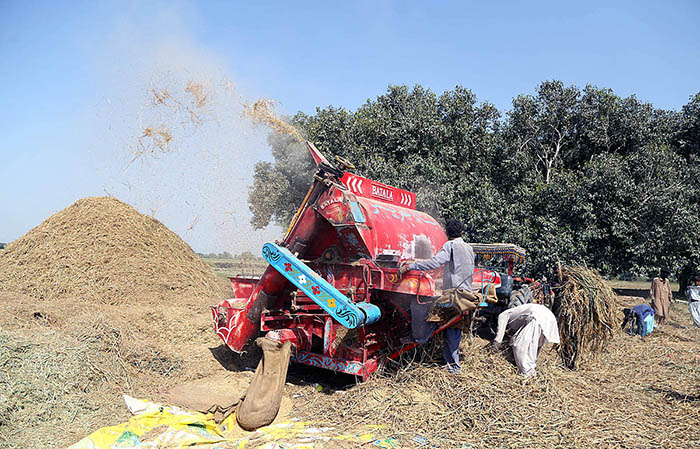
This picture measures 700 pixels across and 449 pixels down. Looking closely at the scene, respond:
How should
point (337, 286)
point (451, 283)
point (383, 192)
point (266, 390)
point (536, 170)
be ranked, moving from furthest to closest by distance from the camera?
point (536, 170)
point (383, 192)
point (337, 286)
point (451, 283)
point (266, 390)

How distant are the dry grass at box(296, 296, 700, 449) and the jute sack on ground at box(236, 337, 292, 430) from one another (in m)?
0.40

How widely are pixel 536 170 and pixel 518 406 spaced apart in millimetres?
10986

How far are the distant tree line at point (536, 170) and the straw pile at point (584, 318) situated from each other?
6265 mm

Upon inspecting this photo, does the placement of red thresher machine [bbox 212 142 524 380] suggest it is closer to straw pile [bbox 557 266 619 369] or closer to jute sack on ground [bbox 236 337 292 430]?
jute sack on ground [bbox 236 337 292 430]

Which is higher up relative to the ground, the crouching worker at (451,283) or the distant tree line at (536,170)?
the distant tree line at (536,170)

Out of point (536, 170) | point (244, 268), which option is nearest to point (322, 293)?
point (244, 268)

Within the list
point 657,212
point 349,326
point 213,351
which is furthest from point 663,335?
point 213,351

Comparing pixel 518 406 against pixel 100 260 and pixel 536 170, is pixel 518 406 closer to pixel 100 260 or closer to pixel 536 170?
pixel 100 260

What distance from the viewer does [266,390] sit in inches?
164

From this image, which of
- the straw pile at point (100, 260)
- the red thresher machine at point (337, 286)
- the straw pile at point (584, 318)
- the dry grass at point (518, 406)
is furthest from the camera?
the straw pile at point (100, 260)

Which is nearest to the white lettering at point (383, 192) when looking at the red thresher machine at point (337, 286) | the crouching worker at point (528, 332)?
the red thresher machine at point (337, 286)

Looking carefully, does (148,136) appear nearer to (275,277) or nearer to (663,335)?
(275,277)

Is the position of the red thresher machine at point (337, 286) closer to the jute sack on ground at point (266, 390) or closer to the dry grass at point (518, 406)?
the jute sack on ground at point (266, 390)

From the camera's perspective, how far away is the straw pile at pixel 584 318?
17.5 feet
